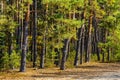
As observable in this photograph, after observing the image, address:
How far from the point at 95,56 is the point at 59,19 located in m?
22.5

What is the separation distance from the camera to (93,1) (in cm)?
3478

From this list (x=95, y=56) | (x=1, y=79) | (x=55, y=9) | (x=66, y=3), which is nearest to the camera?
(x=1, y=79)

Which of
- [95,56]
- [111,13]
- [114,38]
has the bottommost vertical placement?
[95,56]

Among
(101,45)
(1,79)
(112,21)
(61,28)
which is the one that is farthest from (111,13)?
(1,79)

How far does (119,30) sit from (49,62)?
12730mm

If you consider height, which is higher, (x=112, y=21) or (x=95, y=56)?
(x=112, y=21)

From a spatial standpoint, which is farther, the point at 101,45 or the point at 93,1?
the point at 101,45

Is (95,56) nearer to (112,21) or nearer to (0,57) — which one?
(112,21)

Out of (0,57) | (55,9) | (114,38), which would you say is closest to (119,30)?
(114,38)

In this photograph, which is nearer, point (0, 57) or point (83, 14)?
point (0, 57)

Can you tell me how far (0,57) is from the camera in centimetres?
2831

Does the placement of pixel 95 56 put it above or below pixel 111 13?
below

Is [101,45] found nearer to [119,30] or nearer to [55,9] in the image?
[119,30]

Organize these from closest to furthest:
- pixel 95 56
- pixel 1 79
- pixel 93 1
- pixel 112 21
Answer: pixel 1 79 < pixel 93 1 < pixel 112 21 < pixel 95 56
